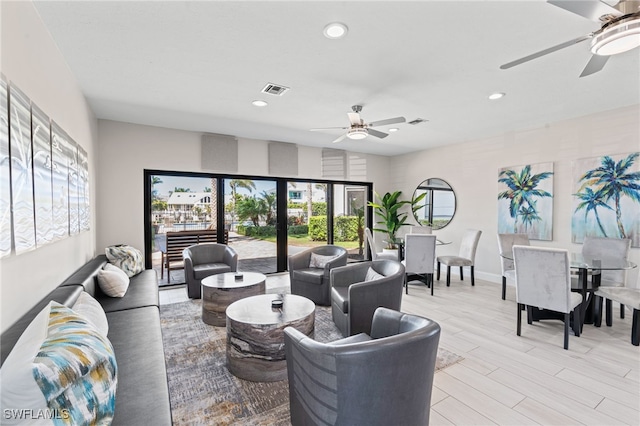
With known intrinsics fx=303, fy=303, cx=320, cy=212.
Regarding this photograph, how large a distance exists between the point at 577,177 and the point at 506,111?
61.2 inches

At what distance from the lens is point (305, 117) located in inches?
175

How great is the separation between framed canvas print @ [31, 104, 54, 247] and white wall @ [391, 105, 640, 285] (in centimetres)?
612

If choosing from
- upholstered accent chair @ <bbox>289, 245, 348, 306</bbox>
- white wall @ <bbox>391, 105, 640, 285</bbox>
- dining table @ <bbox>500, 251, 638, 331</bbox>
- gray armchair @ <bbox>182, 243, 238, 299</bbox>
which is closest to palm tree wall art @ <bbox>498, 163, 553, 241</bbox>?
white wall @ <bbox>391, 105, 640, 285</bbox>

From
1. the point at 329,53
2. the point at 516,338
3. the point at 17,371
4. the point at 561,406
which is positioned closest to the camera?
the point at 17,371

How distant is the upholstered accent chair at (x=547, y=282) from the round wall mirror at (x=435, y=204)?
10.5ft

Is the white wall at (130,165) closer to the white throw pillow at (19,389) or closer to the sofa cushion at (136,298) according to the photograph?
the sofa cushion at (136,298)

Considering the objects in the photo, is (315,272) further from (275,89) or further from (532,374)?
(532,374)

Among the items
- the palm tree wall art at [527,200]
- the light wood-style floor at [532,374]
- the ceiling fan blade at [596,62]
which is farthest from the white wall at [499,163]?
the ceiling fan blade at [596,62]

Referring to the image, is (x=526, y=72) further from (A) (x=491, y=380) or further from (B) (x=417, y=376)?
(B) (x=417, y=376)

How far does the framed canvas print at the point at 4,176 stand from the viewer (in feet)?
4.83

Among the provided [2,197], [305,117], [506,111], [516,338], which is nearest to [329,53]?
[305,117]

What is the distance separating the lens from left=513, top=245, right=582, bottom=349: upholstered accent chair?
9.59ft

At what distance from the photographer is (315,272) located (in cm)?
429

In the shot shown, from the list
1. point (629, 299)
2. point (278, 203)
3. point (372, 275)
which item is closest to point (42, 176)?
point (372, 275)
